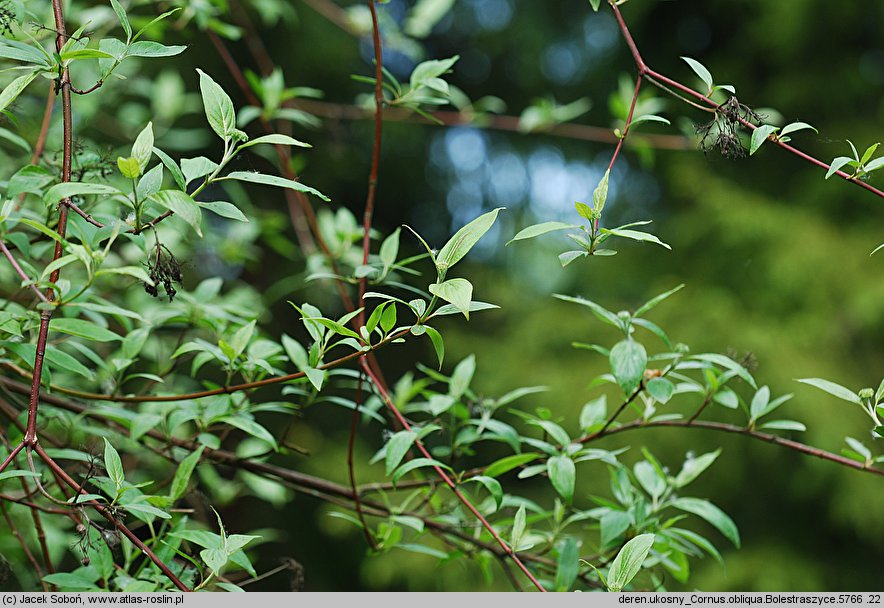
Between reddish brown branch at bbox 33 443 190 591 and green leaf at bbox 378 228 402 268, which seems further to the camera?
green leaf at bbox 378 228 402 268

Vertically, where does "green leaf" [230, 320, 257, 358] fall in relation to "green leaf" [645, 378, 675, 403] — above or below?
above

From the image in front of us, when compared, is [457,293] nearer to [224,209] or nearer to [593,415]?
[224,209]

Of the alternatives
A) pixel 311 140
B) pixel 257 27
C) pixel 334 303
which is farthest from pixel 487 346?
pixel 257 27

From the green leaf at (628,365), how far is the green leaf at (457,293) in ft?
0.72

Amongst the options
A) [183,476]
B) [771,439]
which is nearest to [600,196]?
[771,439]

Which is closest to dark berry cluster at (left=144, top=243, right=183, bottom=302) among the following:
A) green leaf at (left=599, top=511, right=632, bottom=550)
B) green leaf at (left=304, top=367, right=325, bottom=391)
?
green leaf at (left=304, top=367, right=325, bottom=391)

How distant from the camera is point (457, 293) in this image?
1.51ft

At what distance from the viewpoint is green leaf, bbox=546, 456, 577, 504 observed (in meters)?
0.65

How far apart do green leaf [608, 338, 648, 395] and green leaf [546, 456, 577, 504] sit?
0.29 ft

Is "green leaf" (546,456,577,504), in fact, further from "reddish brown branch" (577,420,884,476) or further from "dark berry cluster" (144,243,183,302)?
"dark berry cluster" (144,243,183,302)

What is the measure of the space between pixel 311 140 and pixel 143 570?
2.44 meters

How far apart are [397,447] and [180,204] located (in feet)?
1.00

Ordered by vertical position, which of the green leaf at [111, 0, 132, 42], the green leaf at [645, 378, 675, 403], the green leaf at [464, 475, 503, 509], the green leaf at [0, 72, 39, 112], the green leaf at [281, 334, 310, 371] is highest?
the green leaf at [111, 0, 132, 42]
